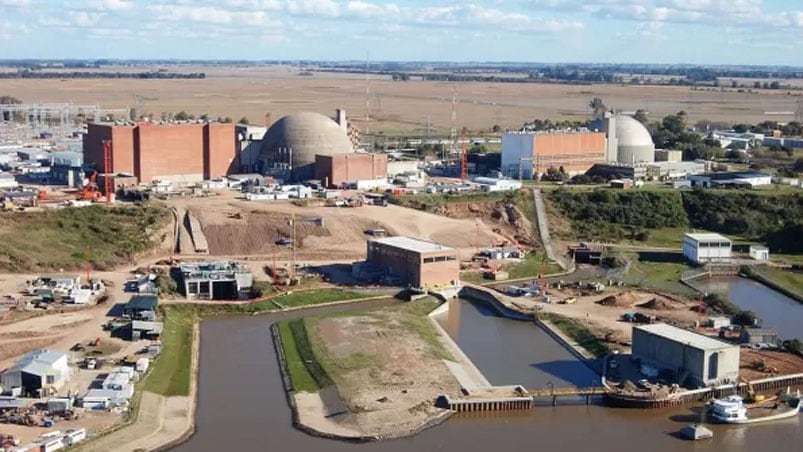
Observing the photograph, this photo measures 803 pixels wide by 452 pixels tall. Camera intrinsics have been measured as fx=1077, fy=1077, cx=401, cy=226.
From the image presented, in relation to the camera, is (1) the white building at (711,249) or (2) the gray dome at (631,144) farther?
(2) the gray dome at (631,144)

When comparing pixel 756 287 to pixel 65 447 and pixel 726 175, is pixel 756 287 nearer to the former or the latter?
pixel 726 175

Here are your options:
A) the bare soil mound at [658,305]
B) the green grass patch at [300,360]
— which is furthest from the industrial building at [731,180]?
the green grass patch at [300,360]

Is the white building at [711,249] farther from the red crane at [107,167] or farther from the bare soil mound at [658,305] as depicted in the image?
the red crane at [107,167]

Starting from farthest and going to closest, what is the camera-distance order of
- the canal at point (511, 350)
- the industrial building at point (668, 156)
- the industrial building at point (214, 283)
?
the industrial building at point (668, 156)
the industrial building at point (214, 283)
the canal at point (511, 350)

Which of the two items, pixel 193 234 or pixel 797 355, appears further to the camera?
pixel 193 234

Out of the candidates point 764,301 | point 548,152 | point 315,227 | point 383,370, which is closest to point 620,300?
point 764,301

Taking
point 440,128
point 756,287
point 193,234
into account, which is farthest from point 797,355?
point 440,128
